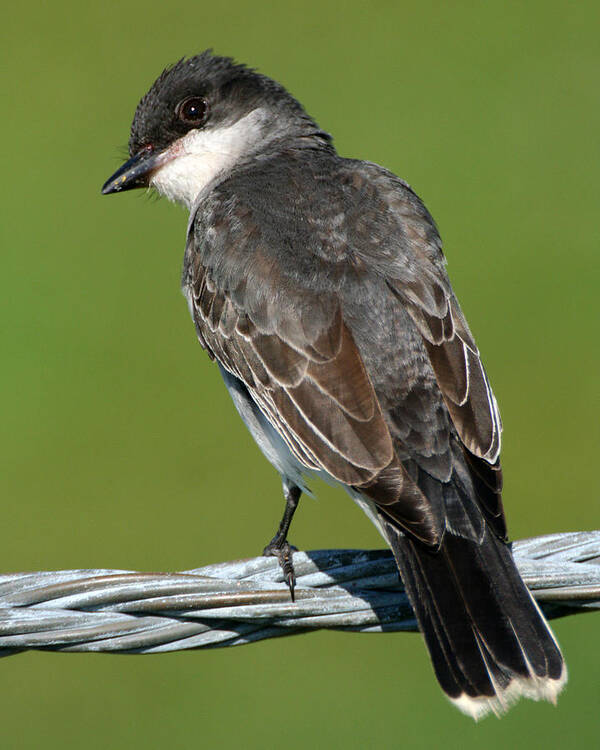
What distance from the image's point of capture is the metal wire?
3.01m

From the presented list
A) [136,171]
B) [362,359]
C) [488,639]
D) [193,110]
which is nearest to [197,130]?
[193,110]

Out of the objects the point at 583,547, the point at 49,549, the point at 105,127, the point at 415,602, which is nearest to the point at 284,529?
the point at 415,602

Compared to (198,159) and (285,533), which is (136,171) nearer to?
(198,159)

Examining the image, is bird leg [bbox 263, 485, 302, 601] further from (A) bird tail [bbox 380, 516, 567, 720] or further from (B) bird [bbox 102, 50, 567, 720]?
(A) bird tail [bbox 380, 516, 567, 720]

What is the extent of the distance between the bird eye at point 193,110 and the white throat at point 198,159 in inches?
2.4

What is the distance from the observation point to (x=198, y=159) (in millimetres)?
5836

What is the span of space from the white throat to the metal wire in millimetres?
2793

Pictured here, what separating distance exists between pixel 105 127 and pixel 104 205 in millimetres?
1113

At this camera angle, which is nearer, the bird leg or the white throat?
the bird leg

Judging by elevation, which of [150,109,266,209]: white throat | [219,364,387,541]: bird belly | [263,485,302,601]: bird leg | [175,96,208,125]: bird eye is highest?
[175,96,208,125]: bird eye

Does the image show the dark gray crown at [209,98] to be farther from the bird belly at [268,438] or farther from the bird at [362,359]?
the bird belly at [268,438]

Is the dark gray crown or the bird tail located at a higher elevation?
the dark gray crown

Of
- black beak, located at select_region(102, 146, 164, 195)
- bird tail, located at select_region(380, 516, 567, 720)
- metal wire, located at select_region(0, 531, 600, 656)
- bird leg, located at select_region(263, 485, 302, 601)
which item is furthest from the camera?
black beak, located at select_region(102, 146, 164, 195)

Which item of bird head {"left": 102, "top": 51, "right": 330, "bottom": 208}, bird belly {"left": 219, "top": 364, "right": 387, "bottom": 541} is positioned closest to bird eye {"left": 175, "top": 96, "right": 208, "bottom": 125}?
bird head {"left": 102, "top": 51, "right": 330, "bottom": 208}
